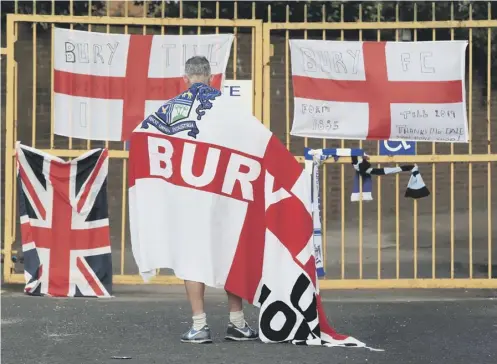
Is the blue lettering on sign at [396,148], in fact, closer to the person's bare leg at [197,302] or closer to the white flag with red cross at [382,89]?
the white flag with red cross at [382,89]

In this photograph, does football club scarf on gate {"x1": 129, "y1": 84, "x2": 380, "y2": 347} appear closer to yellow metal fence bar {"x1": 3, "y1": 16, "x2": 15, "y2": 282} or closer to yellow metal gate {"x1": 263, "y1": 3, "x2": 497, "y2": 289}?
yellow metal fence bar {"x1": 3, "y1": 16, "x2": 15, "y2": 282}

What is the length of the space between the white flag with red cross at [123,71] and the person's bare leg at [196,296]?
2887 millimetres

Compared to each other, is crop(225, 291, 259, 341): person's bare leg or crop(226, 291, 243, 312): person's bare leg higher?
crop(226, 291, 243, 312): person's bare leg

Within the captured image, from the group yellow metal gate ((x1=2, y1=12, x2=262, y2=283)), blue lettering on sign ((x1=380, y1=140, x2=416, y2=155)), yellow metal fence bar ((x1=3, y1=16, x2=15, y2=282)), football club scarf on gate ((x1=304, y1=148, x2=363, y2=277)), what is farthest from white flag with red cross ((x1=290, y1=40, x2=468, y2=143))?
yellow metal fence bar ((x1=3, y1=16, x2=15, y2=282))

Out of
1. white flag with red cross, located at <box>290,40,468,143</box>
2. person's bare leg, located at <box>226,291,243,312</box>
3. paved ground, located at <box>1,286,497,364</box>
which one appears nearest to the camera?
paved ground, located at <box>1,286,497,364</box>

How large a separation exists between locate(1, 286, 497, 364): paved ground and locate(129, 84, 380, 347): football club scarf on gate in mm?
264

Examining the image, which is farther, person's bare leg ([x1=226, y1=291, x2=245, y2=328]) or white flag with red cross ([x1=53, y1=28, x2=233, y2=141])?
white flag with red cross ([x1=53, y1=28, x2=233, y2=141])

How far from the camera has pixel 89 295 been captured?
360 inches

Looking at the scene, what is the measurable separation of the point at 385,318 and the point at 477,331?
0.77 m

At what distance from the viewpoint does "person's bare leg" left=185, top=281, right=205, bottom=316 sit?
22.3 ft

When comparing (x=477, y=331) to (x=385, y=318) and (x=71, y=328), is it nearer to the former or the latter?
(x=385, y=318)

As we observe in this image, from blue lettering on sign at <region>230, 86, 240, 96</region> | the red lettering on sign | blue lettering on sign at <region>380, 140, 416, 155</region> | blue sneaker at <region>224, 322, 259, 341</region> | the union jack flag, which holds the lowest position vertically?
blue sneaker at <region>224, 322, 259, 341</region>

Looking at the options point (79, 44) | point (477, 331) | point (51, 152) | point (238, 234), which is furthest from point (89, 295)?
point (477, 331)

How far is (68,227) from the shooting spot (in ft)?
30.2
